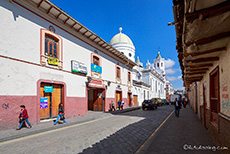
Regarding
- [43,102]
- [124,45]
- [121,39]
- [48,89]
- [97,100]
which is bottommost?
[97,100]

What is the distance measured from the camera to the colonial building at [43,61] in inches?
336

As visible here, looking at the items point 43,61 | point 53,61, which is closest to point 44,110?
point 43,61

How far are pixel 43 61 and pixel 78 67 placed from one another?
12.4 ft

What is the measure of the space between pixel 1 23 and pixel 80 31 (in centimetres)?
702

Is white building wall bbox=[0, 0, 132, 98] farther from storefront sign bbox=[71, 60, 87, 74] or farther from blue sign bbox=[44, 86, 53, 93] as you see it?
blue sign bbox=[44, 86, 53, 93]

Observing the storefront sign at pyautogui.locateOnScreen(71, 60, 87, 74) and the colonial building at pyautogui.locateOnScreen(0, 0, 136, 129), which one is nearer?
the colonial building at pyautogui.locateOnScreen(0, 0, 136, 129)

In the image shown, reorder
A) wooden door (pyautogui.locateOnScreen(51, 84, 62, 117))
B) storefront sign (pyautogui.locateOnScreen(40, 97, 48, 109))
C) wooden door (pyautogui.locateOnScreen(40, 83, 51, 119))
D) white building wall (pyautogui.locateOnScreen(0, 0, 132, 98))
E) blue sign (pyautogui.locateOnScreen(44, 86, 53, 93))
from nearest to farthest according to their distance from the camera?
white building wall (pyautogui.locateOnScreen(0, 0, 132, 98)) < storefront sign (pyautogui.locateOnScreen(40, 97, 48, 109)) < wooden door (pyautogui.locateOnScreen(40, 83, 51, 119)) < blue sign (pyautogui.locateOnScreen(44, 86, 53, 93)) < wooden door (pyautogui.locateOnScreen(51, 84, 62, 117))

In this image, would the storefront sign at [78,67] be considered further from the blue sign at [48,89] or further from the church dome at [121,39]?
the church dome at [121,39]

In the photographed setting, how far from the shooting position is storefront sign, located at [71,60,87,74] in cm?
1334

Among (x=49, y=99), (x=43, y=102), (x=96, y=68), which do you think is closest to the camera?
(x=43, y=102)

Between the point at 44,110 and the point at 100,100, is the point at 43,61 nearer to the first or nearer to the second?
the point at 44,110

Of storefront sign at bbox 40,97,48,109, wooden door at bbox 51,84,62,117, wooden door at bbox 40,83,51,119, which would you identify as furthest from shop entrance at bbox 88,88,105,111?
storefront sign at bbox 40,97,48,109

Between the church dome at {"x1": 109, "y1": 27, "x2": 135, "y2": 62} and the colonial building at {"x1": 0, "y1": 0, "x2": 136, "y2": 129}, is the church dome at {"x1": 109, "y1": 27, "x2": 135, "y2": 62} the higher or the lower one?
the higher one

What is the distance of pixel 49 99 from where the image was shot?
37.0 ft
